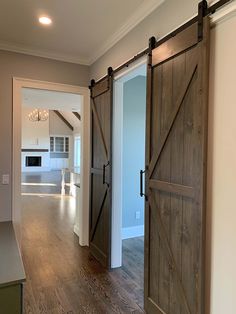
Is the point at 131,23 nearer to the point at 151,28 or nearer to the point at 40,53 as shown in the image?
the point at 151,28

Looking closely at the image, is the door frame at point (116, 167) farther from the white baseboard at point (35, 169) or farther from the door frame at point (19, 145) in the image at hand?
the white baseboard at point (35, 169)

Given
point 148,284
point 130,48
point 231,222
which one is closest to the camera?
point 231,222

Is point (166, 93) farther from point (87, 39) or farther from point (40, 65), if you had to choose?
point (40, 65)

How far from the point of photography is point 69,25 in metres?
2.77

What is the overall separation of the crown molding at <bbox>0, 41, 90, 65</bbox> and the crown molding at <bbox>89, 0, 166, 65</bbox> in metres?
0.34

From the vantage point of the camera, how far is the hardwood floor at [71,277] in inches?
96.0

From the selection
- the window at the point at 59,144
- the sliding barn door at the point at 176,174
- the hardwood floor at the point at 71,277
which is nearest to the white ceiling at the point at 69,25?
the sliding barn door at the point at 176,174

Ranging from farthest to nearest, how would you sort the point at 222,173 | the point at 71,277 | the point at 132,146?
the point at 132,146 < the point at 71,277 < the point at 222,173

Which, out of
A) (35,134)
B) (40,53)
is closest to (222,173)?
(40,53)

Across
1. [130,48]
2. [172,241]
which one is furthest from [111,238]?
[130,48]

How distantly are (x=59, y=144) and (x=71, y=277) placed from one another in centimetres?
1538

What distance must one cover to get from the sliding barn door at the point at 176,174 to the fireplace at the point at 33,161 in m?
15.4

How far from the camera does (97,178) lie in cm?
355

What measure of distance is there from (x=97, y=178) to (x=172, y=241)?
174 cm
